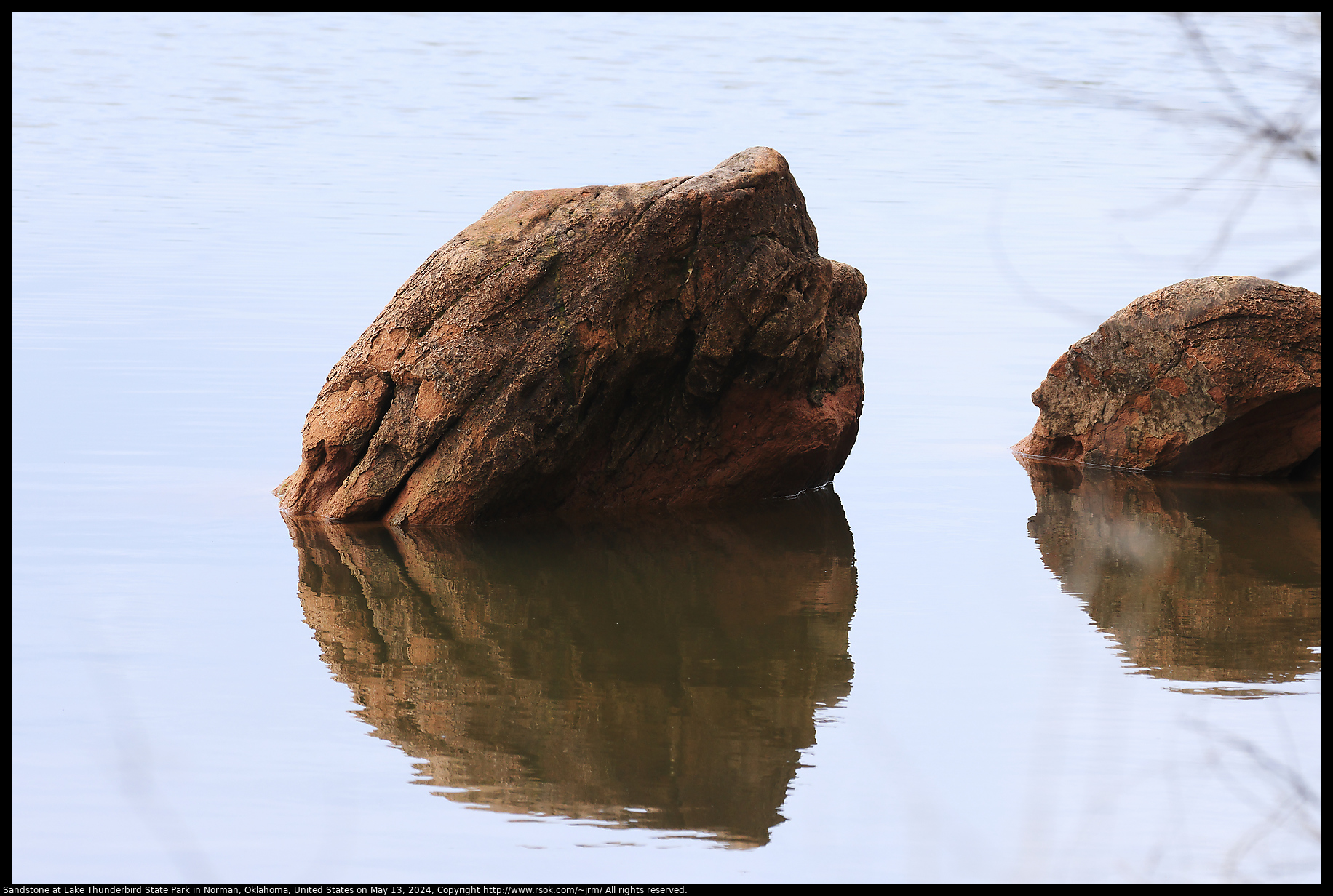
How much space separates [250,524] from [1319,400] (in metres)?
6.58

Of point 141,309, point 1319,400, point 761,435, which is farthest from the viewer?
point 141,309

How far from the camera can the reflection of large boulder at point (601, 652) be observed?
5754 mm

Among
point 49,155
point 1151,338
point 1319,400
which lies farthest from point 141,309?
point 49,155

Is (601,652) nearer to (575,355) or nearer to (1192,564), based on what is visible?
(575,355)

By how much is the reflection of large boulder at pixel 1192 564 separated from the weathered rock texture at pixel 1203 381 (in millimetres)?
218

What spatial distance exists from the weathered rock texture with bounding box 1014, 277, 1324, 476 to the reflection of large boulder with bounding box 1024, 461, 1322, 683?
218mm

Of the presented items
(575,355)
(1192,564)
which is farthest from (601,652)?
(1192,564)

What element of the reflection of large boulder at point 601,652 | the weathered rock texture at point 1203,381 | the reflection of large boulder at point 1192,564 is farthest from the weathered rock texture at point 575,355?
the weathered rock texture at point 1203,381

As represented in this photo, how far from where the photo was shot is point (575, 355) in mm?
9023

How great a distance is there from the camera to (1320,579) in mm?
8375

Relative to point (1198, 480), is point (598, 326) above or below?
above

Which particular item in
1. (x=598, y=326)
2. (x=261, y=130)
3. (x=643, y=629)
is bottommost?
(x=261, y=130)

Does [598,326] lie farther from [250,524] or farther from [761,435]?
[250,524]

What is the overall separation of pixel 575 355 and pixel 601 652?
237 centimetres
